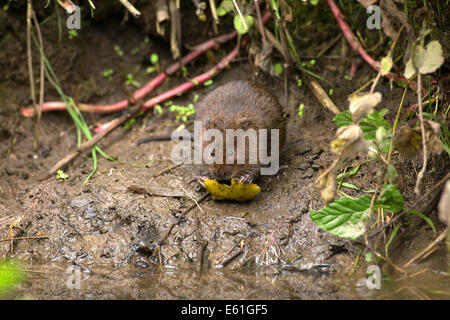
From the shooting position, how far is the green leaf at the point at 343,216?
393 centimetres

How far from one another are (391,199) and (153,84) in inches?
140

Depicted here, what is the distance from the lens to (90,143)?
5844 mm

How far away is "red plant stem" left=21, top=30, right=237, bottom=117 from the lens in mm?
6262

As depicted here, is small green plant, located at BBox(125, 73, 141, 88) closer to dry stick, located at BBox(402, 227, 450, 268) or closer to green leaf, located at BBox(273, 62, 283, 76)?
green leaf, located at BBox(273, 62, 283, 76)

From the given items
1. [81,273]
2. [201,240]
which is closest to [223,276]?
[201,240]

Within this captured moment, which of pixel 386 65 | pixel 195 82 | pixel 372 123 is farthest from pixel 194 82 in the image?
pixel 386 65

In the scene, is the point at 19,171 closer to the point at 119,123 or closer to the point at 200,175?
the point at 119,123

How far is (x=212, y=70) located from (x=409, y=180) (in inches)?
114

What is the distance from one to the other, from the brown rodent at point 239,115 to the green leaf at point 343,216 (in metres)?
1.11

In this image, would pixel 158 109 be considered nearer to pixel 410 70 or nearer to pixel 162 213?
pixel 162 213

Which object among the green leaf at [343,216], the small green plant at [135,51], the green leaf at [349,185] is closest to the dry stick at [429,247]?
the green leaf at [343,216]

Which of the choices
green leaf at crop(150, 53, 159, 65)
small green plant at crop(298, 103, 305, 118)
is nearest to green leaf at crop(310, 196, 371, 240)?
small green plant at crop(298, 103, 305, 118)

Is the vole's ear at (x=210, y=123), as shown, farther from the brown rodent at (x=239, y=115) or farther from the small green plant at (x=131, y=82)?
the small green plant at (x=131, y=82)

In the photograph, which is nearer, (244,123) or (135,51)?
(244,123)
